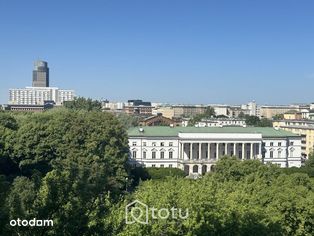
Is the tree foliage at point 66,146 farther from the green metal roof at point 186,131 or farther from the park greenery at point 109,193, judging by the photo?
the green metal roof at point 186,131

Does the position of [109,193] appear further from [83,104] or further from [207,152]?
[83,104]

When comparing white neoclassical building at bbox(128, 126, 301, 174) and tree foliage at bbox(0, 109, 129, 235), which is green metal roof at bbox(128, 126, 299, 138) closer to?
white neoclassical building at bbox(128, 126, 301, 174)

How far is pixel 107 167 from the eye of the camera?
4600 cm

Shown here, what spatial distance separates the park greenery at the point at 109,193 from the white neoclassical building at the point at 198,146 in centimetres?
1953

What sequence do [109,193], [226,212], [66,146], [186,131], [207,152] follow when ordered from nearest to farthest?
[226,212] → [109,193] → [66,146] → [186,131] → [207,152]

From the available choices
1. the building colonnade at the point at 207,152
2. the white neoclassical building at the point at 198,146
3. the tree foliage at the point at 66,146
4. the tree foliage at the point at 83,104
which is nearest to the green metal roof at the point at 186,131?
the white neoclassical building at the point at 198,146

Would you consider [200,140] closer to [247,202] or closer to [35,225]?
[247,202]

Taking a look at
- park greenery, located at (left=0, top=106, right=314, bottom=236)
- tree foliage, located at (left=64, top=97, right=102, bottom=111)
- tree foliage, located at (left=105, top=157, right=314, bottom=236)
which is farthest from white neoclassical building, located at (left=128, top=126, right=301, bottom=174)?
tree foliage, located at (left=105, top=157, right=314, bottom=236)

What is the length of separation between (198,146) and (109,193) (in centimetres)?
5141

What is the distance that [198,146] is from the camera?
72.9m

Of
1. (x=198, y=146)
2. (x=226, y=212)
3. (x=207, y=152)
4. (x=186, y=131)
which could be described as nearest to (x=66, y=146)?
(x=186, y=131)

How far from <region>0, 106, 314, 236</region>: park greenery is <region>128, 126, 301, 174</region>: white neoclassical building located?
19534 mm

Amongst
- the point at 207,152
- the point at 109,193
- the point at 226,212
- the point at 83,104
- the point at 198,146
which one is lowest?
the point at 207,152

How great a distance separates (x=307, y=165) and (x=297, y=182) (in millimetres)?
31695
